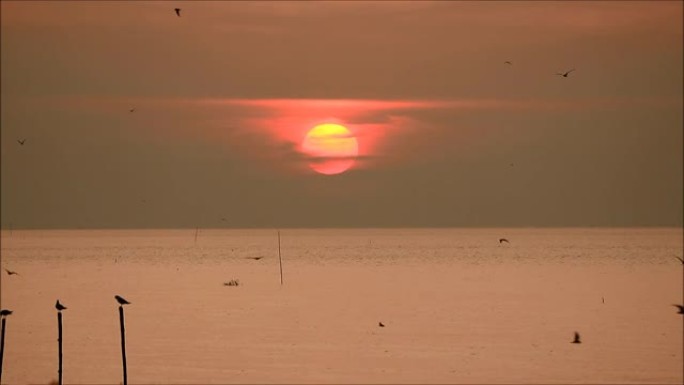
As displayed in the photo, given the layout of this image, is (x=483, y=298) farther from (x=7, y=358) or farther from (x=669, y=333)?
(x=7, y=358)

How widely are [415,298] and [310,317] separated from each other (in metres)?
8.14

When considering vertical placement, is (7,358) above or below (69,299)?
below

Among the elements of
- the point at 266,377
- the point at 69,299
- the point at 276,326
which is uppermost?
the point at 69,299

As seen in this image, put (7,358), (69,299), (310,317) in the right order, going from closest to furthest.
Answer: (7,358) → (310,317) → (69,299)

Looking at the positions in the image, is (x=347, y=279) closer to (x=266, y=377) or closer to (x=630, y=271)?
(x=630, y=271)

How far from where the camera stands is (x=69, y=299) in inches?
1519

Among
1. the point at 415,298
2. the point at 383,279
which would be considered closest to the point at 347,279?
the point at 383,279

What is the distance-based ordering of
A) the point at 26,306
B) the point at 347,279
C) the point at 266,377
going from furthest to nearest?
the point at 347,279 < the point at 26,306 < the point at 266,377

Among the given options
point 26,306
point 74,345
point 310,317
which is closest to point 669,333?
point 310,317

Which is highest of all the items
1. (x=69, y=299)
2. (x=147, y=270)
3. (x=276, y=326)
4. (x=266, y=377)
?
(x=147, y=270)

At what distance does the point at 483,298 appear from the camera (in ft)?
128

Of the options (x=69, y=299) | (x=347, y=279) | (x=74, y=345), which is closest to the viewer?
(x=74, y=345)

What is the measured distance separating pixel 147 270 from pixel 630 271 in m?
27.1

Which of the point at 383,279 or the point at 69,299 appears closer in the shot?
the point at 69,299
